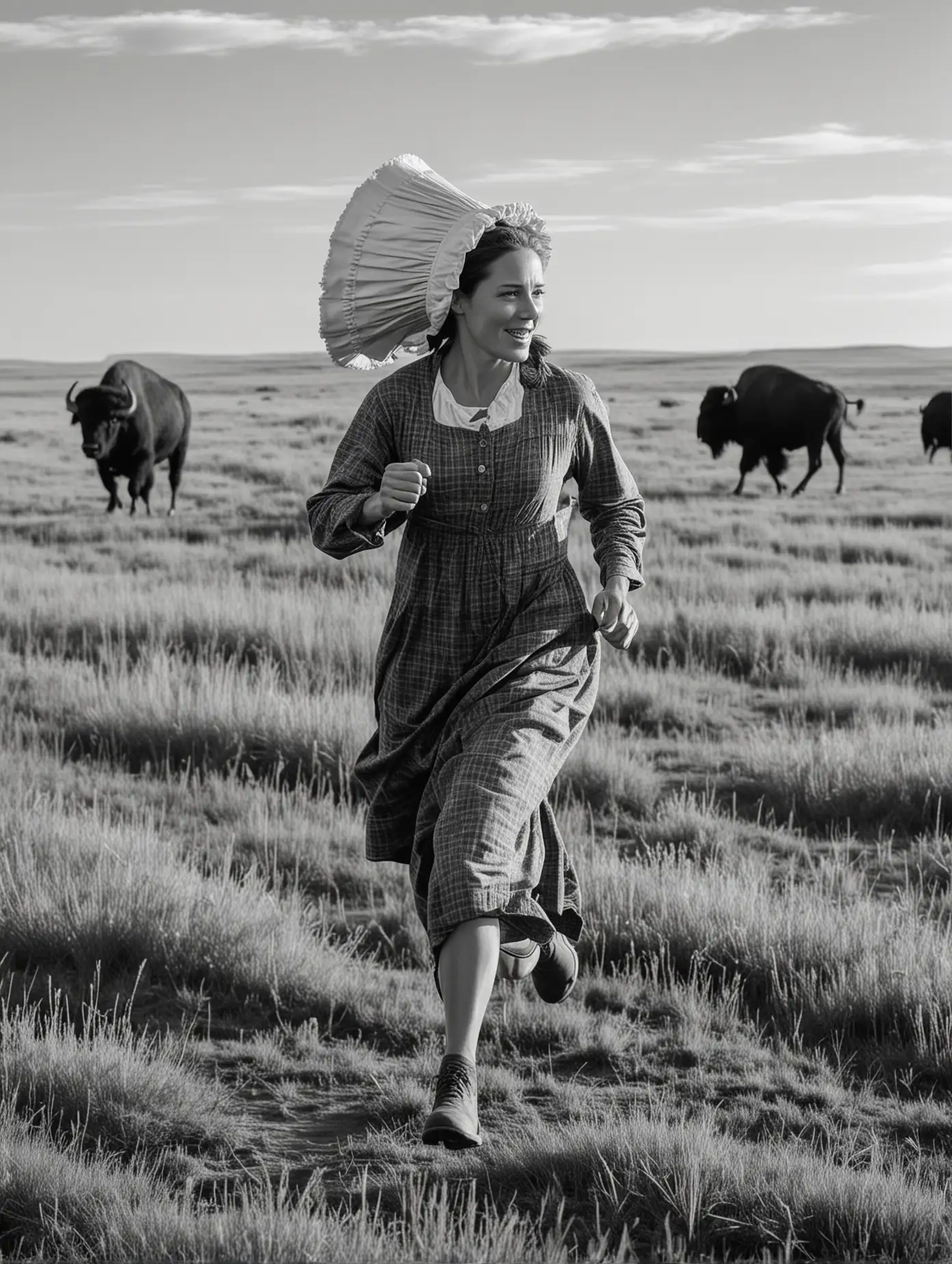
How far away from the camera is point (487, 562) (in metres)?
3.64

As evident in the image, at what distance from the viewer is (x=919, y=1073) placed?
3965mm

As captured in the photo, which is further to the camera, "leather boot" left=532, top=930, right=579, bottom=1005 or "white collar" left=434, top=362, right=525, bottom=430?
"leather boot" left=532, top=930, right=579, bottom=1005

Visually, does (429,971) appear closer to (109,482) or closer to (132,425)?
(132,425)

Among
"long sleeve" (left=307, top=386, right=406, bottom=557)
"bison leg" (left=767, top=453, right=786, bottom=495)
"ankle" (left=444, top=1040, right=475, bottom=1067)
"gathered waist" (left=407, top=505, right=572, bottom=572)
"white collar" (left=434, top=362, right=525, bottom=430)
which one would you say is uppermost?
"white collar" (left=434, top=362, right=525, bottom=430)

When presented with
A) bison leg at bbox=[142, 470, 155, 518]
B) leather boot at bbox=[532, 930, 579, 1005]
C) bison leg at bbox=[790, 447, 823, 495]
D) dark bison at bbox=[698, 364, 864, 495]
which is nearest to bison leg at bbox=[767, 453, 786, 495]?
dark bison at bbox=[698, 364, 864, 495]

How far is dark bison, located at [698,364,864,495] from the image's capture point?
2498cm

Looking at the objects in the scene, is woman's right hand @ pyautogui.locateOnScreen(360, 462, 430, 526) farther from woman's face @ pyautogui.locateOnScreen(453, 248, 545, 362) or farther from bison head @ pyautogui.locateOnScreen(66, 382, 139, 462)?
bison head @ pyautogui.locateOnScreen(66, 382, 139, 462)

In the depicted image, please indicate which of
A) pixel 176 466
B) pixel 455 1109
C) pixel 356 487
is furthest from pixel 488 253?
pixel 176 466

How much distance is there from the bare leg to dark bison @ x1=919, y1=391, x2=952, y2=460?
89.5 ft

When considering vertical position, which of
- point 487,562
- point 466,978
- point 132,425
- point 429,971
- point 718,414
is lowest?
point 429,971

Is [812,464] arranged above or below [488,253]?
below

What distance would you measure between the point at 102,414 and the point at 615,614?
54.9 feet

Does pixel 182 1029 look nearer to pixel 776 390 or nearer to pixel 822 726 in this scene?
pixel 822 726

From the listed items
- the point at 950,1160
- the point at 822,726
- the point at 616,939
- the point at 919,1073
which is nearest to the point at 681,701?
the point at 822,726
